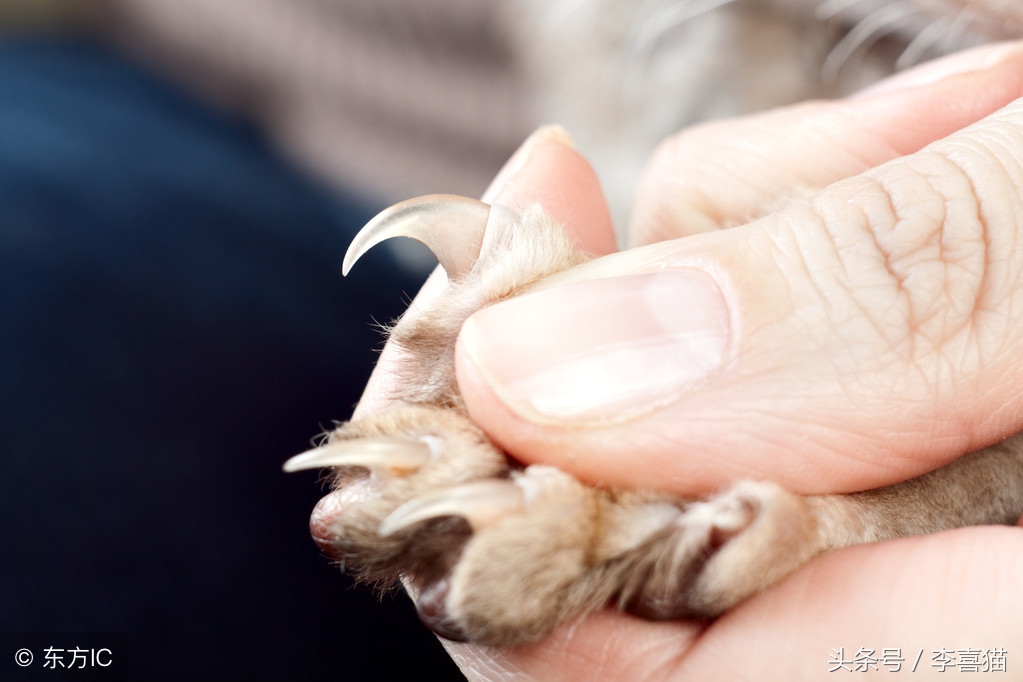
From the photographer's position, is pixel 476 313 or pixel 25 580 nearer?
pixel 476 313

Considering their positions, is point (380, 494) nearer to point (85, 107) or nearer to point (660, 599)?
point (660, 599)

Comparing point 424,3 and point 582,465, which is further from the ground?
point 424,3

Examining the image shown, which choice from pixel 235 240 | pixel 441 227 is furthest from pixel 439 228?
pixel 235 240

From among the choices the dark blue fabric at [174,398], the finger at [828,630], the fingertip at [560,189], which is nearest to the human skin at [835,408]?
the finger at [828,630]

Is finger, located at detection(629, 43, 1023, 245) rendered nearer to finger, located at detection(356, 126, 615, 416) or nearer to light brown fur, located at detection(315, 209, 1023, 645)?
finger, located at detection(356, 126, 615, 416)

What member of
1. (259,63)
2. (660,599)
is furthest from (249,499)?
(259,63)

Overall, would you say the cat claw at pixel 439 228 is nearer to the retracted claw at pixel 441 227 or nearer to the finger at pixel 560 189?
the retracted claw at pixel 441 227

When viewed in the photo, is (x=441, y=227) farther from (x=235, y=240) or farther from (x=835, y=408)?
(x=235, y=240)
